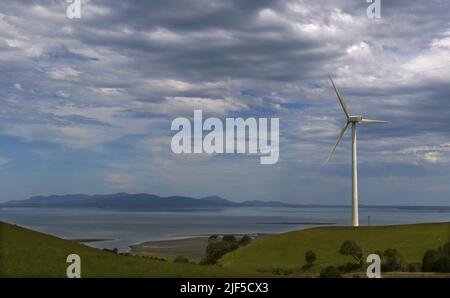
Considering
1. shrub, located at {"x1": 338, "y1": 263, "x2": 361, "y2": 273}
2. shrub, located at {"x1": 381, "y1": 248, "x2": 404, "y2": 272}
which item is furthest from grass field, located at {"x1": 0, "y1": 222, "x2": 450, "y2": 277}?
shrub, located at {"x1": 381, "y1": 248, "x2": 404, "y2": 272}

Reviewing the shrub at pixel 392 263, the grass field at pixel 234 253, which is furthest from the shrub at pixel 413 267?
the grass field at pixel 234 253

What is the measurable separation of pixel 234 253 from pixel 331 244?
21007 mm

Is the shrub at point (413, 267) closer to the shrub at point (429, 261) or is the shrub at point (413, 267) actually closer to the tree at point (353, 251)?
the shrub at point (429, 261)

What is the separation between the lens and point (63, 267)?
46719 millimetres

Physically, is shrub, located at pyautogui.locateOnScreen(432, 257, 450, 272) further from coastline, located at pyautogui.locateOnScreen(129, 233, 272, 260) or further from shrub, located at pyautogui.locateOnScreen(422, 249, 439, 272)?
coastline, located at pyautogui.locateOnScreen(129, 233, 272, 260)

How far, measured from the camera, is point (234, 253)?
11175 cm

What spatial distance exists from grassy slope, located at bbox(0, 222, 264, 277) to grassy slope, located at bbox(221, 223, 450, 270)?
40.9 m

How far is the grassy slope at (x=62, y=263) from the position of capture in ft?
150

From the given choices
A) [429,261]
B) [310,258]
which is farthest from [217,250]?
[429,261]

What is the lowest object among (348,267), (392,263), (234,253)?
(234,253)

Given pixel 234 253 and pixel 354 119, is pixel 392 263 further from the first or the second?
pixel 354 119
